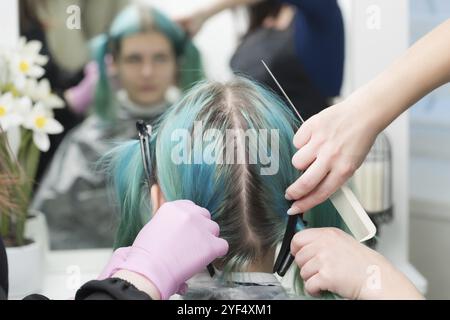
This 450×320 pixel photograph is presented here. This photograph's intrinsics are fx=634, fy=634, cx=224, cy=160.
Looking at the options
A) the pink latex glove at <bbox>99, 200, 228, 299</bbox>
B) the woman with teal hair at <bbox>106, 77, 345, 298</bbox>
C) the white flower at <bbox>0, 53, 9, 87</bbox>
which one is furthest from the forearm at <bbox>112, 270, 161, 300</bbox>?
the white flower at <bbox>0, 53, 9, 87</bbox>

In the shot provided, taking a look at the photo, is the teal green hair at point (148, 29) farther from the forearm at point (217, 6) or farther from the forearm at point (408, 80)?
the forearm at point (408, 80)

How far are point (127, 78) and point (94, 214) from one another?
272 millimetres

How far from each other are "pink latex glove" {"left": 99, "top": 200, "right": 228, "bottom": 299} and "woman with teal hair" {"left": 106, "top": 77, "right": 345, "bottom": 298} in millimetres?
27

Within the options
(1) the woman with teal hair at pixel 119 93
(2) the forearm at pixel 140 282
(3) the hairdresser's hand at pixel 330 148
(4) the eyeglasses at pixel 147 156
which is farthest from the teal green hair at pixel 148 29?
(2) the forearm at pixel 140 282

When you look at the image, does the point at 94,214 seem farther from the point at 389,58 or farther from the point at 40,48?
the point at 389,58

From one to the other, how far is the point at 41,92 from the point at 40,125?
0.06 metres

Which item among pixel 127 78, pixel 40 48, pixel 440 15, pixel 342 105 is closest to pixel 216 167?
pixel 342 105

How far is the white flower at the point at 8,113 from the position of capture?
107cm

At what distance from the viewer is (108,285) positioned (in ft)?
2.48

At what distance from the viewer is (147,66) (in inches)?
45.4

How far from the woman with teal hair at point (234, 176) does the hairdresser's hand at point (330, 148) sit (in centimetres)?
2

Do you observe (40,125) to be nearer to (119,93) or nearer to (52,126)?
(52,126)

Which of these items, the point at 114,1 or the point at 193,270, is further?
the point at 114,1

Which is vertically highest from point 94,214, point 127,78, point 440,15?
point 440,15
